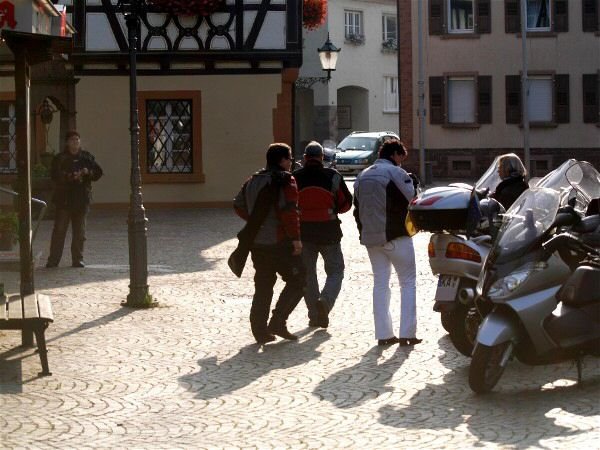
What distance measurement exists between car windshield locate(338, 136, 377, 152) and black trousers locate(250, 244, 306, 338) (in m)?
37.2

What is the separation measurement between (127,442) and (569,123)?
42.0 meters

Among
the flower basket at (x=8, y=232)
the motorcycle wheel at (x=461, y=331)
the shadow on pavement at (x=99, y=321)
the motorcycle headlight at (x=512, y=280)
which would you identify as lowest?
the shadow on pavement at (x=99, y=321)

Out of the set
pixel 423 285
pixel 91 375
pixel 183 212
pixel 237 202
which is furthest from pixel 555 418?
pixel 183 212

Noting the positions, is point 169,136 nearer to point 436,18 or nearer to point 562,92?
point 436,18

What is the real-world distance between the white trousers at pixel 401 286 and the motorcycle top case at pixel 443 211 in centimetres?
88

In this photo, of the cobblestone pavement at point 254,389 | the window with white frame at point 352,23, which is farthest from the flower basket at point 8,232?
the window with white frame at point 352,23

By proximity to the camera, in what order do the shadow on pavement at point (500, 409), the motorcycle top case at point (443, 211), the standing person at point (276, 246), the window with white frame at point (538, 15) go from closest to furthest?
the shadow on pavement at point (500, 409), the motorcycle top case at point (443, 211), the standing person at point (276, 246), the window with white frame at point (538, 15)

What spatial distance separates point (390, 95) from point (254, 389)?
56.7 m

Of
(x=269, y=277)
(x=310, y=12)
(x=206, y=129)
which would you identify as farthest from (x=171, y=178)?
(x=269, y=277)

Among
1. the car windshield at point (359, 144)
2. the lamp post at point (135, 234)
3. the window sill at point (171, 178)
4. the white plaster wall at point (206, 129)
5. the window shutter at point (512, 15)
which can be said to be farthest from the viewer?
the car windshield at point (359, 144)

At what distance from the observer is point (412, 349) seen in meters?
11.4

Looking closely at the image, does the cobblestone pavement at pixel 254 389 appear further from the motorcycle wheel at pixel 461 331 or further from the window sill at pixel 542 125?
the window sill at pixel 542 125

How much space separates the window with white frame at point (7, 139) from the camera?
29.5m

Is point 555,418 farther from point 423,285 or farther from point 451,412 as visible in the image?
point 423,285
